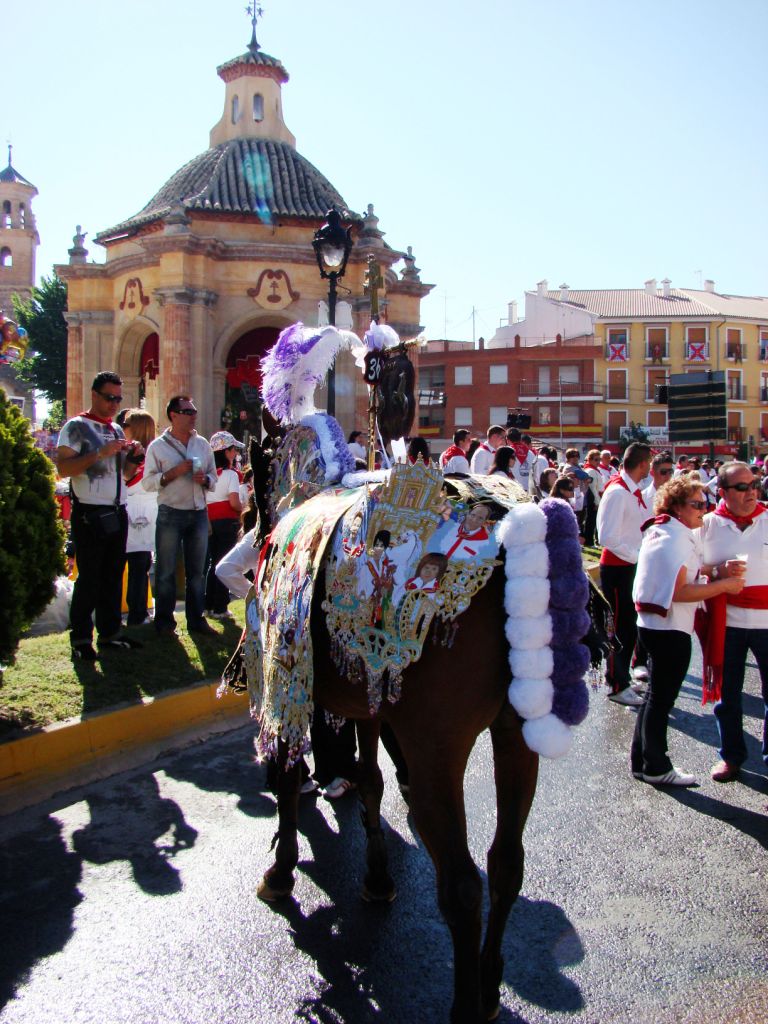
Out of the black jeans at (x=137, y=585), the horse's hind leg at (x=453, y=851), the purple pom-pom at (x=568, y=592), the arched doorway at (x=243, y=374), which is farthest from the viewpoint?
the arched doorway at (x=243, y=374)

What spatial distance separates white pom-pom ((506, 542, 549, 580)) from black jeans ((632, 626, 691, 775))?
2.64 m

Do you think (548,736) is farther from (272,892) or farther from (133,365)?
(133,365)

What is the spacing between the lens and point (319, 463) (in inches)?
149

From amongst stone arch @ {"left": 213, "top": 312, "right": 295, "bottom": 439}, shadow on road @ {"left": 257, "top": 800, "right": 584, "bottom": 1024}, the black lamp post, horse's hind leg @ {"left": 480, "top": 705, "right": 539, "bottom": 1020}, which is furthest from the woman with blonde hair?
stone arch @ {"left": 213, "top": 312, "right": 295, "bottom": 439}

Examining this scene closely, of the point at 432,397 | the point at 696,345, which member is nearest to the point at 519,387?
the point at 696,345

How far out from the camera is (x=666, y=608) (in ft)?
15.8

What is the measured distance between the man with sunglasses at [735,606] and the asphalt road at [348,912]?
1.15 feet

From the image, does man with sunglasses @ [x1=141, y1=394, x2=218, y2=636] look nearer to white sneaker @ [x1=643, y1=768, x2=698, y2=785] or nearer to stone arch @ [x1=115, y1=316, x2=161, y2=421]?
white sneaker @ [x1=643, y1=768, x2=698, y2=785]

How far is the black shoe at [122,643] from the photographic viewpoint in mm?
6422

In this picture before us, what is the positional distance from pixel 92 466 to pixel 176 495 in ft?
3.27

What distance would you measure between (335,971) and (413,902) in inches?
23.3

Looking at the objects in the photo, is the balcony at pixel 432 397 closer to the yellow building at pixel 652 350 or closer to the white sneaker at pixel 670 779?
the yellow building at pixel 652 350

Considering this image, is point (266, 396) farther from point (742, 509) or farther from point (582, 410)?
point (582, 410)

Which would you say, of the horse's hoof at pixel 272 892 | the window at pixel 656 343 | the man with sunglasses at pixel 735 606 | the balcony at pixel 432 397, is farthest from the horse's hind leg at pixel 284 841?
the window at pixel 656 343
